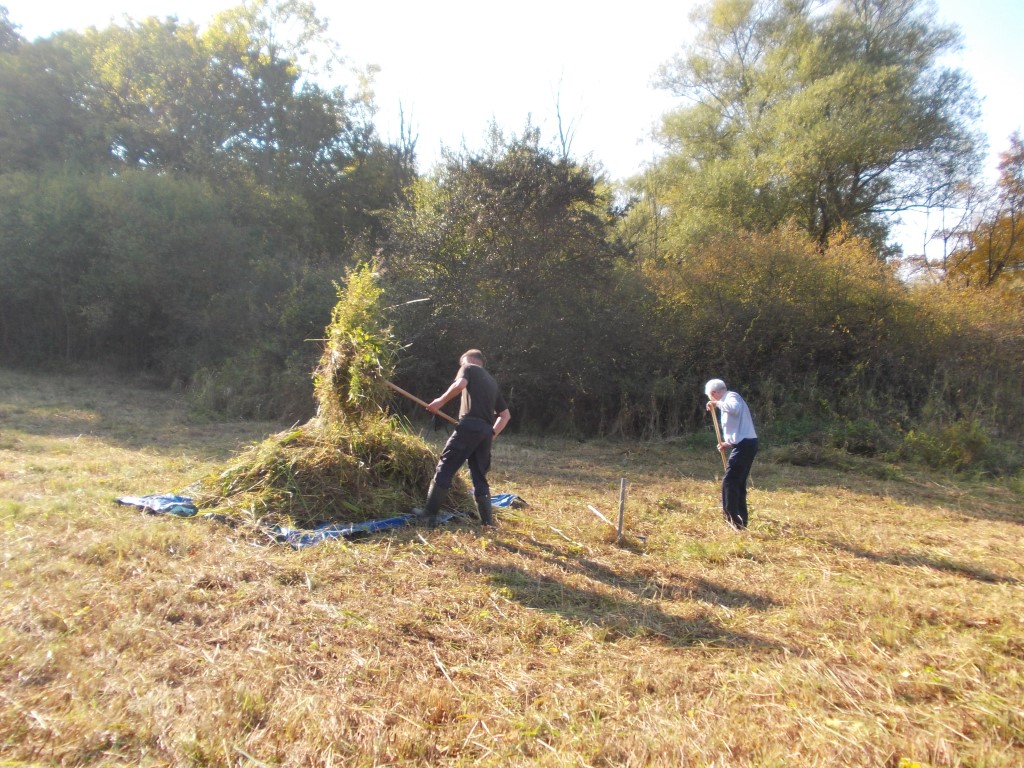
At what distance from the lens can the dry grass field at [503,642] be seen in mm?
2869

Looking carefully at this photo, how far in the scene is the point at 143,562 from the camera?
482 centimetres

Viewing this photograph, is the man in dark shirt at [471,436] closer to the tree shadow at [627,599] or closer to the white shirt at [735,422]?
the tree shadow at [627,599]

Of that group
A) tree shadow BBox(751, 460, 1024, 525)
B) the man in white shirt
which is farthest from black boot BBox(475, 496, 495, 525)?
tree shadow BBox(751, 460, 1024, 525)

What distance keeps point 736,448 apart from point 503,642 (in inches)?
165

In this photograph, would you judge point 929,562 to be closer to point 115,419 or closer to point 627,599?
point 627,599

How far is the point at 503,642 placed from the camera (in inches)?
158

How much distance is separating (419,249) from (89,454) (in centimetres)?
862

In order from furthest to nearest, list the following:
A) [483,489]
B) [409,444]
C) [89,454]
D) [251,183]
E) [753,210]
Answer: [251,183] < [753,210] < [89,454] < [409,444] < [483,489]

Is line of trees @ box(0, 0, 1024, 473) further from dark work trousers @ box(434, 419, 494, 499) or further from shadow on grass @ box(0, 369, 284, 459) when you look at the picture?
dark work trousers @ box(434, 419, 494, 499)

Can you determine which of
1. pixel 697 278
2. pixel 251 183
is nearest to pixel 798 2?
pixel 697 278

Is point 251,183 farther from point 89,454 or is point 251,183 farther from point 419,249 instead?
point 89,454

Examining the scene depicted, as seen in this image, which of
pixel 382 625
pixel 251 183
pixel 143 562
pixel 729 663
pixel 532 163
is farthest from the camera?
pixel 251 183

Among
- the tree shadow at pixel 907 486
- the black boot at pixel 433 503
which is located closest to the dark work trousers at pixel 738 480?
the tree shadow at pixel 907 486

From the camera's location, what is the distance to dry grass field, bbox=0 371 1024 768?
9.41 ft
